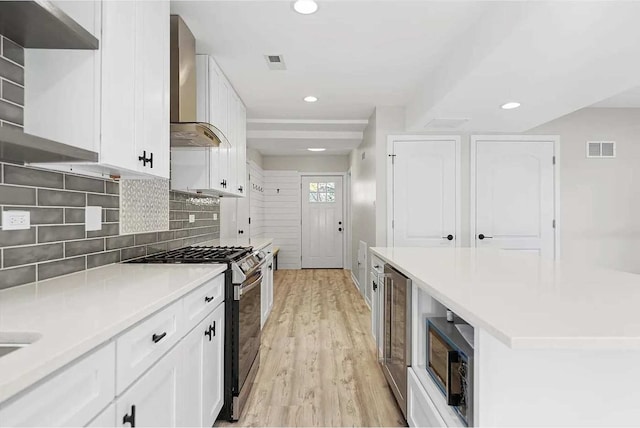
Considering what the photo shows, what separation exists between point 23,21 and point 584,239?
5352 millimetres

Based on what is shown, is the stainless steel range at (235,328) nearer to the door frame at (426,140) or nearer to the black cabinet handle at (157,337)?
the black cabinet handle at (157,337)

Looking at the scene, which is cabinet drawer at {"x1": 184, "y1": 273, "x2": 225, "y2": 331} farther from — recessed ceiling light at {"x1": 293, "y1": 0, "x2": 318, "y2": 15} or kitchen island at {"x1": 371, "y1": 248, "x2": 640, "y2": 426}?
recessed ceiling light at {"x1": 293, "y1": 0, "x2": 318, "y2": 15}

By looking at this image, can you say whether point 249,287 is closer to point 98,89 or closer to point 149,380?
point 149,380

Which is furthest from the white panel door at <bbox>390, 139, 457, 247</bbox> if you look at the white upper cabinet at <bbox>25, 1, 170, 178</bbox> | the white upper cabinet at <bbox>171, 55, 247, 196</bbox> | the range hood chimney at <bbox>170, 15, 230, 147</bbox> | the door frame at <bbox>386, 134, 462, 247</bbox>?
the white upper cabinet at <bbox>25, 1, 170, 178</bbox>

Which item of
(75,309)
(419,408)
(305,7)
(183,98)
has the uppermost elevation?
(305,7)

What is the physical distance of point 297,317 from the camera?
4113mm

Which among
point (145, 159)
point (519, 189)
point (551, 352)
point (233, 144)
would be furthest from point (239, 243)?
point (519, 189)

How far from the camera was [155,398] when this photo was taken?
4.10ft

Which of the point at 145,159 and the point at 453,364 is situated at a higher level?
the point at 145,159

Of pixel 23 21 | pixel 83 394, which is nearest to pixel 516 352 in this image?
pixel 83 394

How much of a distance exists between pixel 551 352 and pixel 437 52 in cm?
239

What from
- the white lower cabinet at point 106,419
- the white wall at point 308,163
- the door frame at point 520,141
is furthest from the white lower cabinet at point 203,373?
the white wall at point 308,163

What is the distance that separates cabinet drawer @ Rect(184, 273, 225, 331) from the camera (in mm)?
1544

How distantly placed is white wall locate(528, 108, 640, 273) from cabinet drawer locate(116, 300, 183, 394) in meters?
4.53
